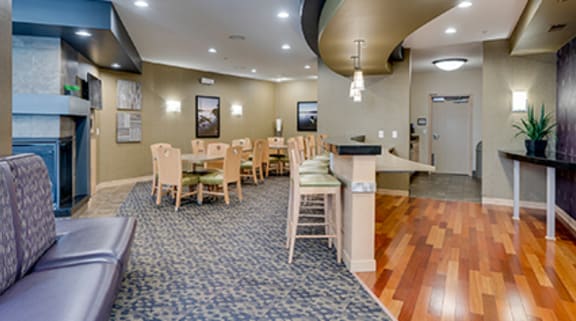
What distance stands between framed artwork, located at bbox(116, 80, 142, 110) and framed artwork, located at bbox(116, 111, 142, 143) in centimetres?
17

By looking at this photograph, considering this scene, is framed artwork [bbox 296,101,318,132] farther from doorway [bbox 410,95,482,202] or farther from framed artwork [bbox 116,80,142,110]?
framed artwork [bbox 116,80,142,110]

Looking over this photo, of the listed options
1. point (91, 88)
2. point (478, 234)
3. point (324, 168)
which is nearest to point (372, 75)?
point (324, 168)

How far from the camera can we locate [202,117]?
980 centimetres

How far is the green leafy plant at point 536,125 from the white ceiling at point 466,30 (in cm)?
128

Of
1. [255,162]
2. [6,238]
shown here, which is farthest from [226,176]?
[6,238]

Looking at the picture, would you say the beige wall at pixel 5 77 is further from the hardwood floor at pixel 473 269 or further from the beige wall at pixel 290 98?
the beige wall at pixel 290 98

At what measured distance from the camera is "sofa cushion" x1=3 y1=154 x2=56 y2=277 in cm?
188

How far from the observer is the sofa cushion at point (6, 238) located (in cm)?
164

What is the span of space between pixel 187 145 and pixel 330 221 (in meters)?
6.62

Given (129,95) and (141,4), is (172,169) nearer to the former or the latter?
(141,4)

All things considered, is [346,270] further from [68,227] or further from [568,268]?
[68,227]

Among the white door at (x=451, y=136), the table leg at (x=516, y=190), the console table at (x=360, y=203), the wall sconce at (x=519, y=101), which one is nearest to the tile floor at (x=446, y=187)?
the white door at (x=451, y=136)

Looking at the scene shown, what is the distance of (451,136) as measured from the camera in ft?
31.6

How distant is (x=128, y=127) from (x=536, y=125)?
25.1 feet
